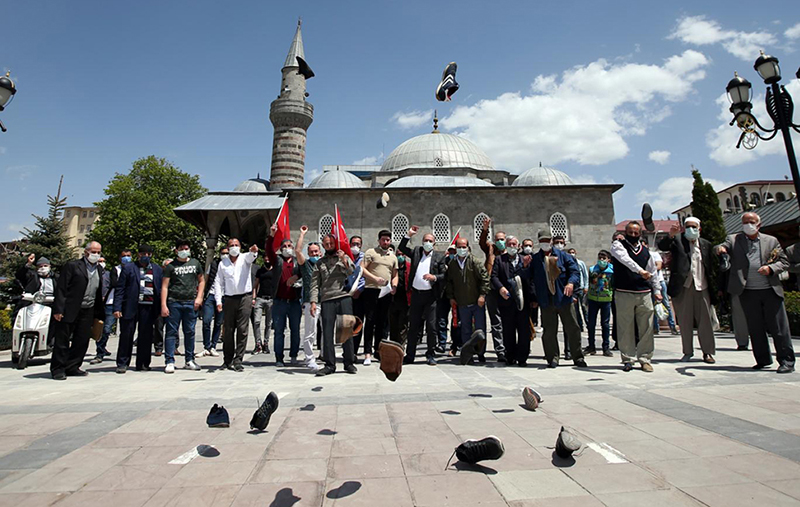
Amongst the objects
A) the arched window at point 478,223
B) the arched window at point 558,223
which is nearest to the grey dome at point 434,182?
the arched window at point 478,223

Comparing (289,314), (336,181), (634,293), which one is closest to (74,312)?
(289,314)

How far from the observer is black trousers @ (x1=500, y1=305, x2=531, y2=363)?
579 centimetres

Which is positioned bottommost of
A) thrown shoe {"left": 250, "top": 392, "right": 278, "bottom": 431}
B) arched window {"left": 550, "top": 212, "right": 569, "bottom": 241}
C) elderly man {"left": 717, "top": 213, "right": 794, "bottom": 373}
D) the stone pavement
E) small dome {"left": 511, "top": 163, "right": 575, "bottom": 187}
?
the stone pavement

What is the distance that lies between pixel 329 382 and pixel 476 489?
2986 millimetres

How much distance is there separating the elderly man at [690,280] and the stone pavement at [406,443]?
1.12 meters

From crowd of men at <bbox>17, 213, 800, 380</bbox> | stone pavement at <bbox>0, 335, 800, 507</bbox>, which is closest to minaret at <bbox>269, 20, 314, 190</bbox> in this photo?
crowd of men at <bbox>17, 213, 800, 380</bbox>

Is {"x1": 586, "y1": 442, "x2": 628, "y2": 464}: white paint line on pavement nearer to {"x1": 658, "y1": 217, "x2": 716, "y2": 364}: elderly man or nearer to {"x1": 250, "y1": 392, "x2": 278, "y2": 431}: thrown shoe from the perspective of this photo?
{"x1": 250, "y1": 392, "x2": 278, "y2": 431}: thrown shoe

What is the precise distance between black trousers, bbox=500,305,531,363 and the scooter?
6.84 meters

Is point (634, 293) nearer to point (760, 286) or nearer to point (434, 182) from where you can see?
point (760, 286)

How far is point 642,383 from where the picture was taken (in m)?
4.37

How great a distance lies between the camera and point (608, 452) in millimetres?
2416

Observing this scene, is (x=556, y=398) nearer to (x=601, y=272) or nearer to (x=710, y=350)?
(x=710, y=350)

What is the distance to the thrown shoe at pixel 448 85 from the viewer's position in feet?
36.0

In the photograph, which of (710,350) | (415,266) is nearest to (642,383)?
(710,350)
